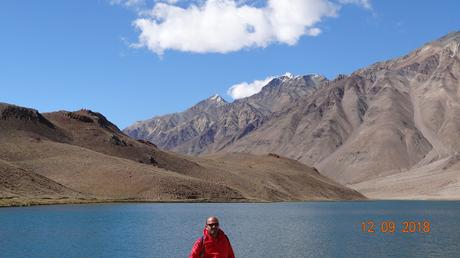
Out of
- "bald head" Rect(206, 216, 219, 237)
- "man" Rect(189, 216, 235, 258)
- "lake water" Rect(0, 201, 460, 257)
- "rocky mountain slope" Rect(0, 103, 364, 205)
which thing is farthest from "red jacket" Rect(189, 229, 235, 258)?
"rocky mountain slope" Rect(0, 103, 364, 205)

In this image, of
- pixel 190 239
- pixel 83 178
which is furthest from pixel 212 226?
pixel 83 178

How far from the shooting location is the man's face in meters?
17.1

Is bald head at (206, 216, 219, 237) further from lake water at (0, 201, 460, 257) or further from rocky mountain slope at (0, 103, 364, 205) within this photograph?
rocky mountain slope at (0, 103, 364, 205)

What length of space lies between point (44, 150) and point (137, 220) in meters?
103

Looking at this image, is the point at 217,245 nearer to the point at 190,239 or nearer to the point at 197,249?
the point at 197,249

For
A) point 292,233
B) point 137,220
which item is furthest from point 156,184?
point 292,233

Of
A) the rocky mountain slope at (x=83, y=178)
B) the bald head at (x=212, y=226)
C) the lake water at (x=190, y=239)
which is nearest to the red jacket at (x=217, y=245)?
the bald head at (x=212, y=226)

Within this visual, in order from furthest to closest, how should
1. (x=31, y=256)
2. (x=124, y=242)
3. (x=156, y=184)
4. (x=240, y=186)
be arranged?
(x=240, y=186) → (x=156, y=184) → (x=124, y=242) → (x=31, y=256)

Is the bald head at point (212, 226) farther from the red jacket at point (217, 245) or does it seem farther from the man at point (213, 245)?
the red jacket at point (217, 245)

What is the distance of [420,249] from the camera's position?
5284 cm

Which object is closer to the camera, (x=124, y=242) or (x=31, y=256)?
(x=31, y=256)

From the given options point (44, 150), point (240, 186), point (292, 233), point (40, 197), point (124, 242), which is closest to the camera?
point (124, 242)

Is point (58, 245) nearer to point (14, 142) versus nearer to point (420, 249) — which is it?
point (420, 249)

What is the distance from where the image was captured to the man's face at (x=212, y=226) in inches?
672
